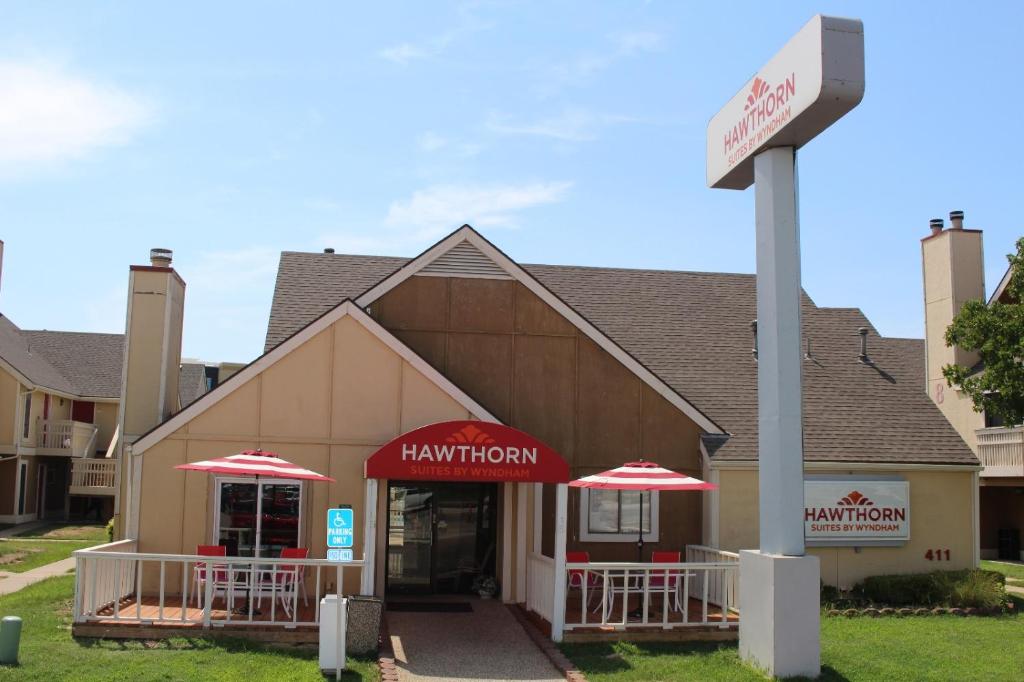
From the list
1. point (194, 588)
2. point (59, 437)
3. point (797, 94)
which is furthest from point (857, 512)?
point (59, 437)

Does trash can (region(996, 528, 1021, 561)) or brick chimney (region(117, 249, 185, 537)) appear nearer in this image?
brick chimney (region(117, 249, 185, 537))

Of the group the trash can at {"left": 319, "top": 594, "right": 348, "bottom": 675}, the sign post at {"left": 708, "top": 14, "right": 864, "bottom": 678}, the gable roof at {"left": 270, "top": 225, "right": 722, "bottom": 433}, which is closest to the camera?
the trash can at {"left": 319, "top": 594, "right": 348, "bottom": 675}

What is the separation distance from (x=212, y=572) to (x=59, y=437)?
92.1 feet

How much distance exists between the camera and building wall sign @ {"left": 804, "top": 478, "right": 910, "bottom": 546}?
1900 cm

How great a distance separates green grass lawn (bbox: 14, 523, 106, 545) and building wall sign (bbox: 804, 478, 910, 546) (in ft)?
70.4

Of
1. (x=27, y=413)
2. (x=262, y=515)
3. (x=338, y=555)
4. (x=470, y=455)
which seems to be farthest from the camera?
(x=27, y=413)

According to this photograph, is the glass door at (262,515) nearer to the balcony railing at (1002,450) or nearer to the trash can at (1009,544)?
the balcony railing at (1002,450)

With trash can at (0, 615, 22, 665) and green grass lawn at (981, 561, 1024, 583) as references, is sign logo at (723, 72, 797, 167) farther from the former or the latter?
green grass lawn at (981, 561, 1024, 583)

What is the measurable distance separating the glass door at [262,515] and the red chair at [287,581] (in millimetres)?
707

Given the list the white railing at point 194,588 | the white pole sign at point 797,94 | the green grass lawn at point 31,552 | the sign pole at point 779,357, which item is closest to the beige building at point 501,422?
the white railing at point 194,588

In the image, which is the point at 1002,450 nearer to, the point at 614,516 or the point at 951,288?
the point at 951,288

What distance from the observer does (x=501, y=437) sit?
14570mm

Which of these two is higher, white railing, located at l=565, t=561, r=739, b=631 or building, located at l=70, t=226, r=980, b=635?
building, located at l=70, t=226, r=980, b=635

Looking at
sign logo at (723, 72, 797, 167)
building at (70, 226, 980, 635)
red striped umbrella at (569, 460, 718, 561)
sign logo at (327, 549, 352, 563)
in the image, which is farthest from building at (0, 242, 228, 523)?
sign logo at (723, 72, 797, 167)
